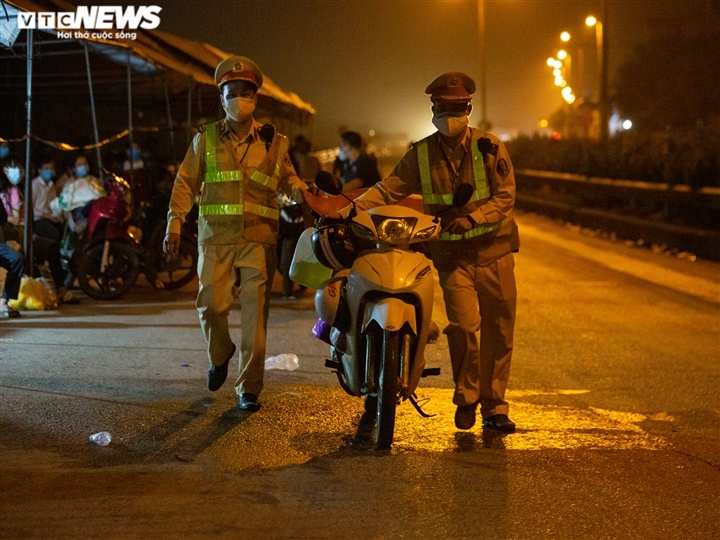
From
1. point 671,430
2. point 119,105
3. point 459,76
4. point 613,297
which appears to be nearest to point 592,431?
point 671,430

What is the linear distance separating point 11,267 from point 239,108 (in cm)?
417

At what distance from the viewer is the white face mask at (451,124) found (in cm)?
561

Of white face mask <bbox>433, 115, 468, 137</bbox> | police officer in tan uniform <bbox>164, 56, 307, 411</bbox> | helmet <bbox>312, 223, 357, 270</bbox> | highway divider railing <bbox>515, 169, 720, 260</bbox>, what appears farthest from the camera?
highway divider railing <bbox>515, 169, 720, 260</bbox>

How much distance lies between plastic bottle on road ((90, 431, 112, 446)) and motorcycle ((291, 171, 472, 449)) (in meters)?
1.24

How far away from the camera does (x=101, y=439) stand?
5.30 m

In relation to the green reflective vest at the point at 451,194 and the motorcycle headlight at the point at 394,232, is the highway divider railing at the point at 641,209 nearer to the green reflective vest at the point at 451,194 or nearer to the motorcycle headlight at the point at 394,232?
the green reflective vest at the point at 451,194

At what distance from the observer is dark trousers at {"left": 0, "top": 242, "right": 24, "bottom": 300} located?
923cm

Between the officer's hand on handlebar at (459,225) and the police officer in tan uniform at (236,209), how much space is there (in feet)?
3.38

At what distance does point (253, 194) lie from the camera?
6133 millimetres

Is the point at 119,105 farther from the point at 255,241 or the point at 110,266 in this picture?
the point at 255,241

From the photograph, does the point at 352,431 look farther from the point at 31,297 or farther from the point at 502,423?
the point at 31,297

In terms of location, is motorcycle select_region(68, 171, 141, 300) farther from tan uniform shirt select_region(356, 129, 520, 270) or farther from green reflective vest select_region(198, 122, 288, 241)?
tan uniform shirt select_region(356, 129, 520, 270)

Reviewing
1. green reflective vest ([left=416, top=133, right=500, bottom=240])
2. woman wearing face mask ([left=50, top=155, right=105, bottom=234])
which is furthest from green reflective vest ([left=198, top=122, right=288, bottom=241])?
woman wearing face mask ([left=50, top=155, right=105, bottom=234])

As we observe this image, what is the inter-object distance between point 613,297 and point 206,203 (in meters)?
6.80
